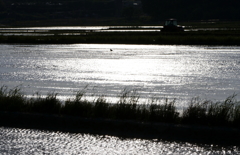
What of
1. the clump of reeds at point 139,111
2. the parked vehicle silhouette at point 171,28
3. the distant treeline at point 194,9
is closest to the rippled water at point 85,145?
the clump of reeds at point 139,111

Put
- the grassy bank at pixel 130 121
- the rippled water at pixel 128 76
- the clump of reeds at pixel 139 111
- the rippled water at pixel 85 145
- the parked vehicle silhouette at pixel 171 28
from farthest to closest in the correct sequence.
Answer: the parked vehicle silhouette at pixel 171 28
the rippled water at pixel 128 76
the clump of reeds at pixel 139 111
the grassy bank at pixel 130 121
the rippled water at pixel 85 145

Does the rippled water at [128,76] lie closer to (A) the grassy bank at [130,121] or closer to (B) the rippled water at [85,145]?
(A) the grassy bank at [130,121]

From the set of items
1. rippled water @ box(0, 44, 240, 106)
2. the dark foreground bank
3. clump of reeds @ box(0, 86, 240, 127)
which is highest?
rippled water @ box(0, 44, 240, 106)

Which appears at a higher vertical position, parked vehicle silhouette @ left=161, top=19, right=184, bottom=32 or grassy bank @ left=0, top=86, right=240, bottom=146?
parked vehicle silhouette @ left=161, top=19, right=184, bottom=32

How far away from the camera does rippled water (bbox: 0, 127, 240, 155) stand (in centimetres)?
883

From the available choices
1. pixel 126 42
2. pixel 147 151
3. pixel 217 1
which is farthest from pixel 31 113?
pixel 217 1

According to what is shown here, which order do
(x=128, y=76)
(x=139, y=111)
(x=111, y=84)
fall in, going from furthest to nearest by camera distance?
(x=128, y=76) < (x=111, y=84) < (x=139, y=111)

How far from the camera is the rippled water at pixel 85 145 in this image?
29.0 ft

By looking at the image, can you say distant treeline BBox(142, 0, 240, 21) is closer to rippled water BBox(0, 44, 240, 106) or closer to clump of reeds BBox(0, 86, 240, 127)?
rippled water BBox(0, 44, 240, 106)

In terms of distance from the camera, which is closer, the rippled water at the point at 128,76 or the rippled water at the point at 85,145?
the rippled water at the point at 85,145


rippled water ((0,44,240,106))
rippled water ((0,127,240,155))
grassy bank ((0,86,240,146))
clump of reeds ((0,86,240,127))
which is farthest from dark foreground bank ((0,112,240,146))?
rippled water ((0,44,240,106))

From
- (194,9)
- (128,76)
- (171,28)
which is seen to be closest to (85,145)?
(128,76)

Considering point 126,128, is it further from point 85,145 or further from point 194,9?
point 194,9

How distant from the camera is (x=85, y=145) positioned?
931cm
